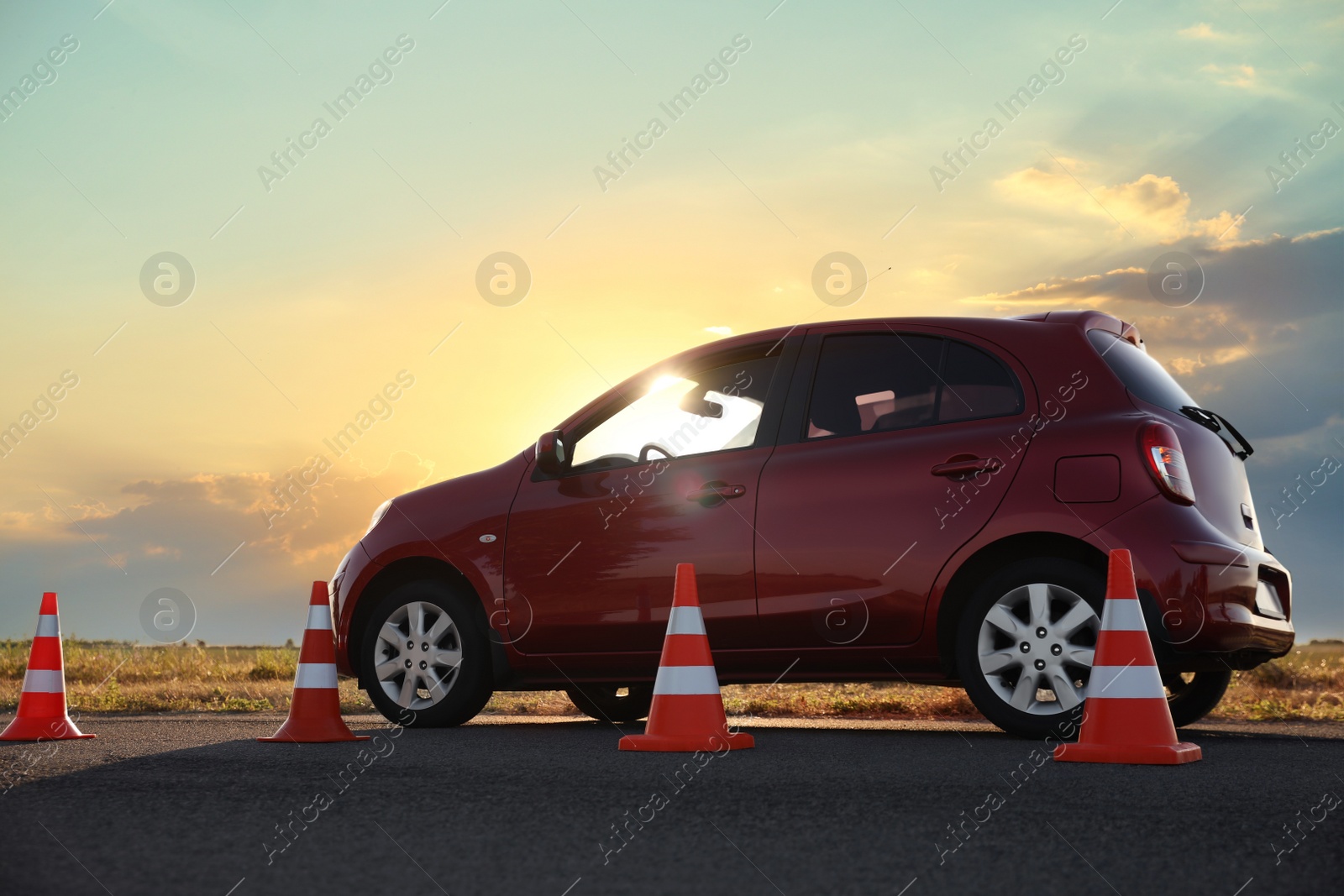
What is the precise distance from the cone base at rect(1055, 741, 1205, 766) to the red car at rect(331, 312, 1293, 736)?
1.97ft

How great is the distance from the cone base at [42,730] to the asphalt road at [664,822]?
1.25 metres

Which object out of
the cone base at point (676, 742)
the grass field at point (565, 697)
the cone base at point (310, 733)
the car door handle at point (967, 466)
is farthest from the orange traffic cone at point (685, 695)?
the grass field at point (565, 697)

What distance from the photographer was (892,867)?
2.84 metres

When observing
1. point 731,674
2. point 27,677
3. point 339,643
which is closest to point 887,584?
point 731,674

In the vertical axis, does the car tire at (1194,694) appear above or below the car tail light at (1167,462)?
below

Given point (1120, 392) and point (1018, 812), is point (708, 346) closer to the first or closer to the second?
point (1120, 392)

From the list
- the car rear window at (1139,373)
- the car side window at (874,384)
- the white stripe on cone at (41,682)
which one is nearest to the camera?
the car rear window at (1139,373)

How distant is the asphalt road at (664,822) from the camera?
274 centimetres

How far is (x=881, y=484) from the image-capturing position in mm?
5633

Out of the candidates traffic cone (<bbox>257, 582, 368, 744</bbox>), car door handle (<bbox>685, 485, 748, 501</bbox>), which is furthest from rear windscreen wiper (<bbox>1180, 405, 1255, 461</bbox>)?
traffic cone (<bbox>257, 582, 368, 744</bbox>)

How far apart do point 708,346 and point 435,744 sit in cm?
239

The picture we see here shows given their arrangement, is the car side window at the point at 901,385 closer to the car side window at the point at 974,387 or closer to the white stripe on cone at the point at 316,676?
the car side window at the point at 974,387

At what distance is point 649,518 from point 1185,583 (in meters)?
2.45

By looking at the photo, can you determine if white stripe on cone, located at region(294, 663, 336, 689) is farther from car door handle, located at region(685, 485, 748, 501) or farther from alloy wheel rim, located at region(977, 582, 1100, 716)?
alloy wheel rim, located at region(977, 582, 1100, 716)
